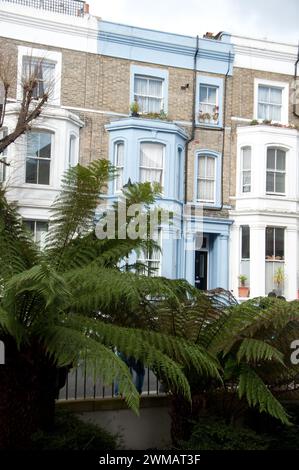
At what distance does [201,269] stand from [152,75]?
18.2 feet

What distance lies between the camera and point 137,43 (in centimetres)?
1426

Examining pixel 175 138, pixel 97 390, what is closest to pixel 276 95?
pixel 175 138

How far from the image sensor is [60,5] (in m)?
13.9

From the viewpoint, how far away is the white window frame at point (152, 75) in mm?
14256

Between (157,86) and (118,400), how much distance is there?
12005 mm

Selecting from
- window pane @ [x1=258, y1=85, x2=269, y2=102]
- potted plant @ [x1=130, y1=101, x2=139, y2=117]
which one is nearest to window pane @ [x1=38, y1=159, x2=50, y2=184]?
potted plant @ [x1=130, y1=101, x2=139, y2=117]

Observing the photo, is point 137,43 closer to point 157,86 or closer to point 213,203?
point 157,86

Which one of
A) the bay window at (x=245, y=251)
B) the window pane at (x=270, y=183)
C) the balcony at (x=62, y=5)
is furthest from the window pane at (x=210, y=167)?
the balcony at (x=62, y=5)

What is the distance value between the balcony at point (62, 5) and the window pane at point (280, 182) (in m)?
7.07

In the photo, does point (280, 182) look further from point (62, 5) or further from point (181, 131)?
point (62, 5)

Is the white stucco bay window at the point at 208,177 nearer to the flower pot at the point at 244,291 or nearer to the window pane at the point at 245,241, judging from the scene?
the window pane at the point at 245,241

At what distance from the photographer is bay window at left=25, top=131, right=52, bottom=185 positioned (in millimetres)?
13242

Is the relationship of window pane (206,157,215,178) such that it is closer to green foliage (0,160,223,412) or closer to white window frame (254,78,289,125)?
white window frame (254,78,289,125)

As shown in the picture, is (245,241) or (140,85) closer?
(140,85)
